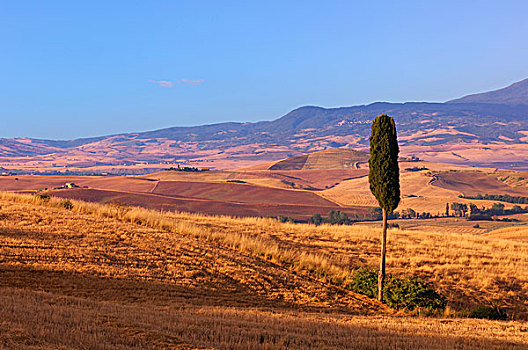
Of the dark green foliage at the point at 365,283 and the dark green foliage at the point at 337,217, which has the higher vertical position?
the dark green foliage at the point at 365,283

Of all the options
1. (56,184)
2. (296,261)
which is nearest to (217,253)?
(296,261)

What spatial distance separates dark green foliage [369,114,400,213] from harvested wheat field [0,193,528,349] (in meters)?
4.29

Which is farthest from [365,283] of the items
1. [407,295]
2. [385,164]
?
[385,164]

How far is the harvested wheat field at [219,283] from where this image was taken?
11.4 m

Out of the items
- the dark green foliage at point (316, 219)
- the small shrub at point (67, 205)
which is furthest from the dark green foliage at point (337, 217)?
the small shrub at point (67, 205)

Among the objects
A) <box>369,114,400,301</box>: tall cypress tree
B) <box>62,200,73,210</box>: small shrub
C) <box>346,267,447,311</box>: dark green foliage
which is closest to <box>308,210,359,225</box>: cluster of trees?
<box>62,200,73,210</box>: small shrub

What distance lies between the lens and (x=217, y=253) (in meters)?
24.2

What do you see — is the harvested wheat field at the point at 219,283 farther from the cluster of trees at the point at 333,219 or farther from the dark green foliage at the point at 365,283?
the cluster of trees at the point at 333,219

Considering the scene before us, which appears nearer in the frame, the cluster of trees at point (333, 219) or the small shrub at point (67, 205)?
the small shrub at point (67, 205)

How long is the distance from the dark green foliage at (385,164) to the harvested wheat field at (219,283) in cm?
429

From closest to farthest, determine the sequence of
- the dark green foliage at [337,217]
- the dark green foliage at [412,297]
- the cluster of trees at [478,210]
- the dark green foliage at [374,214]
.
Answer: the dark green foliage at [412,297]
the dark green foliage at [337,217]
the dark green foliage at [374,214]
the cluster of trees at [478,210]

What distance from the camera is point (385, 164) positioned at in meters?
20.8

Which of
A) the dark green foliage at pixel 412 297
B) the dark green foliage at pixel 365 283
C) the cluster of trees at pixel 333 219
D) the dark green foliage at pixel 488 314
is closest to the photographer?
the dark green foliage at pixel 488 314

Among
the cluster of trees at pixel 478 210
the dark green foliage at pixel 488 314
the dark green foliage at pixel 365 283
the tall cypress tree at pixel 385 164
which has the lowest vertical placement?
the cluster of trees at pixel 478 210
